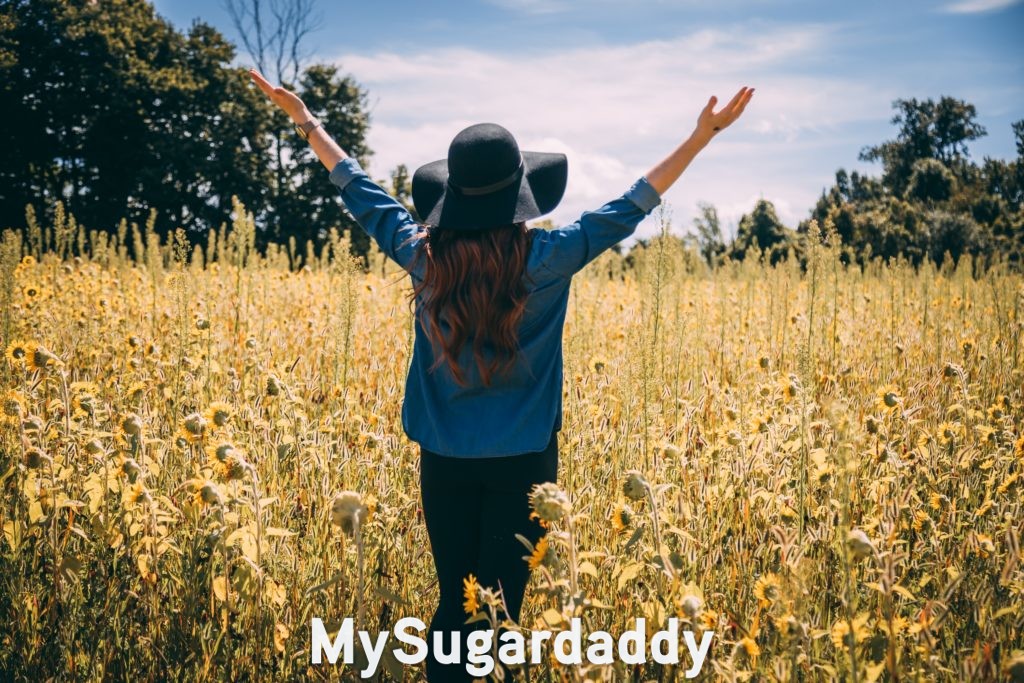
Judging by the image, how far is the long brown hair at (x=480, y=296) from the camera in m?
1.69

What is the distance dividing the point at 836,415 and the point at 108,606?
6.49 feet

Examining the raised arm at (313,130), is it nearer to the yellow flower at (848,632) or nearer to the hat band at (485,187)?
the hat band at (485,187)

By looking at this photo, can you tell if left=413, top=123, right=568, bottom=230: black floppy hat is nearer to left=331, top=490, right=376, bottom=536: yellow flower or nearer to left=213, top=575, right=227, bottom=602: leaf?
left=331, top=490, right=376, bottom=536: yellow flower

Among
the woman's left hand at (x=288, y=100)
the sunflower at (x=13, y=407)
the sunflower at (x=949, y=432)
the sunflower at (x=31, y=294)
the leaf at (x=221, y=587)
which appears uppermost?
the woman's left hand at (x=288, y=100)

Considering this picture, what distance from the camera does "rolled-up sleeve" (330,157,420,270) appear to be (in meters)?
1.90

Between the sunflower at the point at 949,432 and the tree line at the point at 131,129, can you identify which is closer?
the sunflower at the point at 949,432

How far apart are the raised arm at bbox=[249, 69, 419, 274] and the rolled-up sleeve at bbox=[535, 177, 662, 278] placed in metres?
0.42

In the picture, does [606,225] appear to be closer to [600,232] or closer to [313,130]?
[600,232]

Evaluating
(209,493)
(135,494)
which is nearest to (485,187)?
(209,493)

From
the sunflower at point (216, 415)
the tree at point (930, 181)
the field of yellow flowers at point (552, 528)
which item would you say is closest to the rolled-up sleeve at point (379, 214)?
the field of yellow flowers at point (552, 528)

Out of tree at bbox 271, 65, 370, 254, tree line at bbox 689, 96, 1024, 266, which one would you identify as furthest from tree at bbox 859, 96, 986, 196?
tree at bbox 271, 65, 370, 254

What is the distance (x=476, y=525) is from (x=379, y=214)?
3.21 feet

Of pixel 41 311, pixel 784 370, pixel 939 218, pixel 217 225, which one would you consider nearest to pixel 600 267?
pixel 784 370

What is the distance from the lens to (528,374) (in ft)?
5.77
